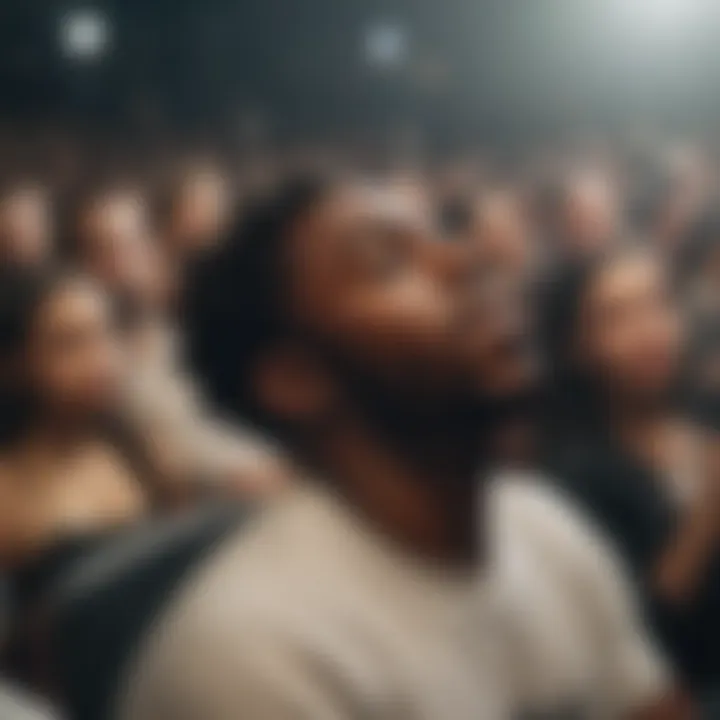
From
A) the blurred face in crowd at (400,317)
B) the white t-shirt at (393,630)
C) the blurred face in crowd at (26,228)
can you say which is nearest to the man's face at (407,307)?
the blurred face in crowd at (400,317)

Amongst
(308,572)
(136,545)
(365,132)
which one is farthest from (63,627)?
(365,132)

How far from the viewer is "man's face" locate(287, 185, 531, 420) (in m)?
1.27

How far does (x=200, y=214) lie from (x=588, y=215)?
0.38 meters

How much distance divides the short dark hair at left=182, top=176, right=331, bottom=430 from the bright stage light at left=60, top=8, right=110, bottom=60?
24 cm

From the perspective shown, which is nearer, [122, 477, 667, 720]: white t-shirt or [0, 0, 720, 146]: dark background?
[122, 477, 667, 720]: white t-shirt

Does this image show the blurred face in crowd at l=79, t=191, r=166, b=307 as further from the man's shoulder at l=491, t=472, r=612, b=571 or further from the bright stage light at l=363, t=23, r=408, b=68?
the man's shoulder at l=491, t=472, r=612, b=571

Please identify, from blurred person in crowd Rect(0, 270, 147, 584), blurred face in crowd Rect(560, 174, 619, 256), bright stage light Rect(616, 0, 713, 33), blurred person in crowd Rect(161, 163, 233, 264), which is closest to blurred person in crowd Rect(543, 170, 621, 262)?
blurred face in crowd Rect(560, 174, 619, 256)

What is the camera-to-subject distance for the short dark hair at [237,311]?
49.6 inches

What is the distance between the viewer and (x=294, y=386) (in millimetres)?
1267

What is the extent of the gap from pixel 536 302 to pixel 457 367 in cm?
11

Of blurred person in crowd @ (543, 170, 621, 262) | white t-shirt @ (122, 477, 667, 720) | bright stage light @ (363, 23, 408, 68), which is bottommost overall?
white t-shirt @ (122, 477, 667, 720)

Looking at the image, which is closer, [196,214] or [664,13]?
[196,214]

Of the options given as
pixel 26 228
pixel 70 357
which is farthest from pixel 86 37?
pixel 70 357

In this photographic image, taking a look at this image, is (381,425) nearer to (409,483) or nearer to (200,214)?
(409,483)
